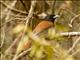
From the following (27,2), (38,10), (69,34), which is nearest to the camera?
(69,34)

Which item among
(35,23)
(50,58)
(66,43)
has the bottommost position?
(66,43)

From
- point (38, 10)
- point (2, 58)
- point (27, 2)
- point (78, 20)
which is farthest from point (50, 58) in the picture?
point (27, 2)

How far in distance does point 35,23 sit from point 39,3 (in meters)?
0.95

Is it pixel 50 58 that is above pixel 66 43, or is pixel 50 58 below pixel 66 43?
above

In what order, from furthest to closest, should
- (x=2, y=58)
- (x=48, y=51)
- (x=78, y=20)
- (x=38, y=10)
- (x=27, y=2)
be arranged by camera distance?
1. (x=27, y=2)
2. (x=38, y=10)
3. (x=78, y=20)
4. (x=2, y=58)
5. (x=48, y=51)

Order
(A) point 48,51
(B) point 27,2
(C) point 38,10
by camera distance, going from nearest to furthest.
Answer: (A) point 48,51, (C) point 38,10, (B) point 27,2

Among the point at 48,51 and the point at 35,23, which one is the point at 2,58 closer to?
the point at 35,23

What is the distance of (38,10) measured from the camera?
4465 mm

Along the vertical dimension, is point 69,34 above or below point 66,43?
above

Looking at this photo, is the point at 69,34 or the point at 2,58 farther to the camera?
the point at 2,58

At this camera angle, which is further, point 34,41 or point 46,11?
point 46,11

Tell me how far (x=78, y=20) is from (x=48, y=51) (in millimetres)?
2401

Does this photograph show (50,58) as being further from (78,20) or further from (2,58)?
(78,20)

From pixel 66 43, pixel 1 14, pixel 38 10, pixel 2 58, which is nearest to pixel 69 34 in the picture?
pixel 2 58
